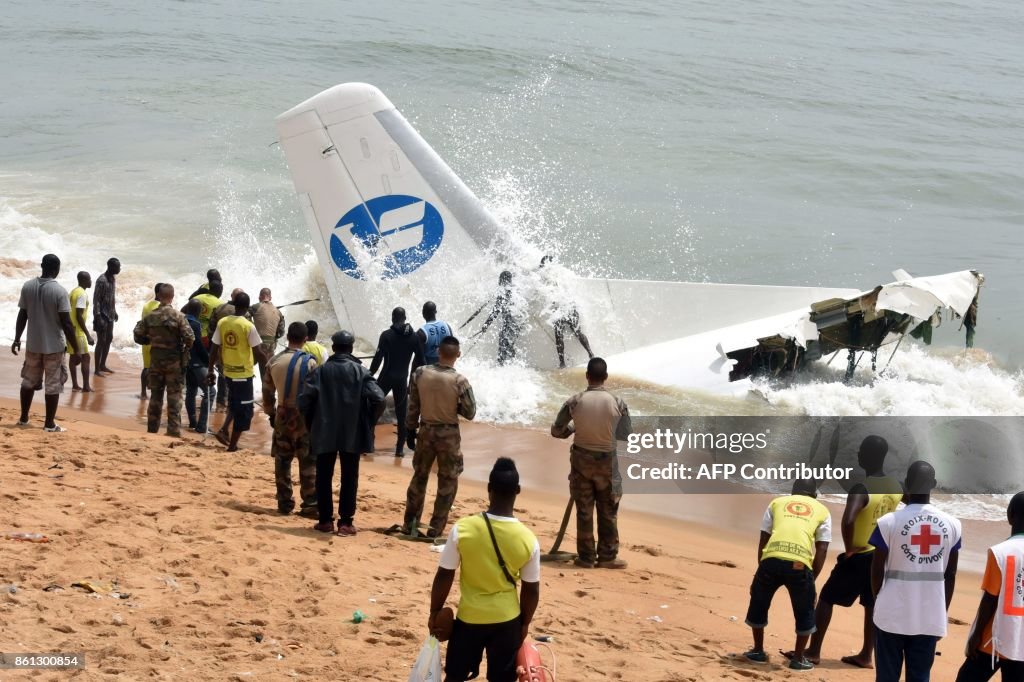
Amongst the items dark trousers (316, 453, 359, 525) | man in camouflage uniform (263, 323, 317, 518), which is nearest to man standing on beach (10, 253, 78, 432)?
man in camouflage uniform (263, 323, 317, 518)

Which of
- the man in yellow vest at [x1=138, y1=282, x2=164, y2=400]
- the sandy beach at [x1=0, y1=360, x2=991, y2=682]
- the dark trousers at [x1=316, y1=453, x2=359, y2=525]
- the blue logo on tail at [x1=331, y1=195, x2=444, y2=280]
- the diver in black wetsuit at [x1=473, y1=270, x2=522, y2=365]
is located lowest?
the sandy beach at [x1=0, y1=360, x2=991, y2=682]

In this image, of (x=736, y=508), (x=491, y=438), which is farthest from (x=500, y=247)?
(x=736, y=508)

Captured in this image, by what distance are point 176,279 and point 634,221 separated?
9.66 meters

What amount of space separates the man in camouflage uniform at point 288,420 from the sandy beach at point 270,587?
0.23 m

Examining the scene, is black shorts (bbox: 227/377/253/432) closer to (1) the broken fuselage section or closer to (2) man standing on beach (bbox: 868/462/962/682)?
(1) the broken fuselage section

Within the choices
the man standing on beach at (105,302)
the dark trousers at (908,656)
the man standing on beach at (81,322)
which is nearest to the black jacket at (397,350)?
the man standing on beach at (81,322)

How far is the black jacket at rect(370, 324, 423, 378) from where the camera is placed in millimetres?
9352

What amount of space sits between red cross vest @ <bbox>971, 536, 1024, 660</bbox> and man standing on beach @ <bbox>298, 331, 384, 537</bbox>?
149 inches

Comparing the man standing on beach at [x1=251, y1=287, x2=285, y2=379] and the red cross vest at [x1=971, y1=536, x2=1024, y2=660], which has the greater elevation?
the man standing on beach at [x1=251, y1=287, x2=285, y2=379]

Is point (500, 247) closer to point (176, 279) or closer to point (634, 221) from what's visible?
point (176, 279)

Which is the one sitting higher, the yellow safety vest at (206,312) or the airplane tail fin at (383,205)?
the airplane tail fin at (383,205)

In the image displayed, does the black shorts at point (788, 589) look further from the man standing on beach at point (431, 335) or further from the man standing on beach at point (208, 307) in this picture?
the man standing on beach at point (208, 307)

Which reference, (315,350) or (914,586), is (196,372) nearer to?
(315,350)

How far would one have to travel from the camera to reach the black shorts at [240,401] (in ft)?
29.9
